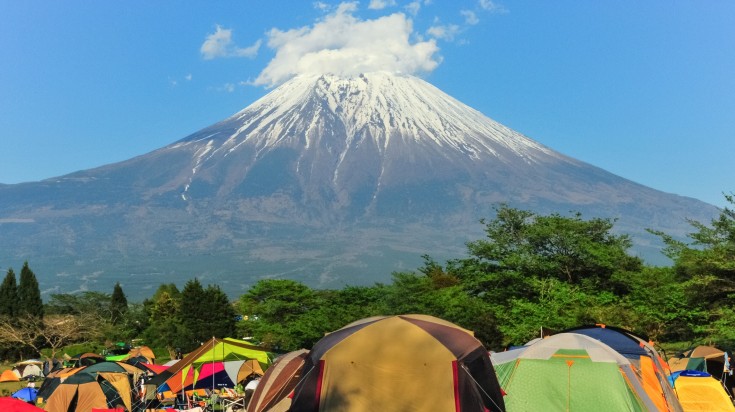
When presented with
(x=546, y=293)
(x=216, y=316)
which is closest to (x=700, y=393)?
(x=546, y=293)

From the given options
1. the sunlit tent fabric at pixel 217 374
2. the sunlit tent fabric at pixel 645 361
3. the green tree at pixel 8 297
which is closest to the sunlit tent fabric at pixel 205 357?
the sunlit tent fabric at pixel 217 374

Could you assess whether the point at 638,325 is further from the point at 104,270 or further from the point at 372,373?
the point at 104,270

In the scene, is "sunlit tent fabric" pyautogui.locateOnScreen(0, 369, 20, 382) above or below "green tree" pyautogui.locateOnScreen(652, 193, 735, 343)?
below

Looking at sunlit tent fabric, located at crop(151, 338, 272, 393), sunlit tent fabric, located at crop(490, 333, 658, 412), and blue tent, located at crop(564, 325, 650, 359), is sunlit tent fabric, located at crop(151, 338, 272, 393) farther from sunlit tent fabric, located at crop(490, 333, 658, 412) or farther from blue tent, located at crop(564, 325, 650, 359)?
blue tent, located at crop(564, 325, 650, 359)

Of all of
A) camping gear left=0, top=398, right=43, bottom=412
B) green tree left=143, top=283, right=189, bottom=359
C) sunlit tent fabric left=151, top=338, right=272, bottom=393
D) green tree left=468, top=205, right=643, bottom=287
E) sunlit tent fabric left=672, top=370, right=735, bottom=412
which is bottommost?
green tree left=143, top=283, right=189, bottom=359

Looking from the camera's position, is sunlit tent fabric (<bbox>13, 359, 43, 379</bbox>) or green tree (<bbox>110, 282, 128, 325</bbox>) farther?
green tree (<bbox>110, 282, 128, 325</bbox>)

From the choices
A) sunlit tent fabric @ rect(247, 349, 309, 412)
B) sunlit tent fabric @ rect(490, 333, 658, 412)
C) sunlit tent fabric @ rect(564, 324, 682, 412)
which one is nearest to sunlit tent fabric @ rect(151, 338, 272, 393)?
sunlit tent fabric @ rect(247, 349, 309, 412)

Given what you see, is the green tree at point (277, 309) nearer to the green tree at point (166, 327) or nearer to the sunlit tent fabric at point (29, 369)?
the green tree at point (166, 327)
